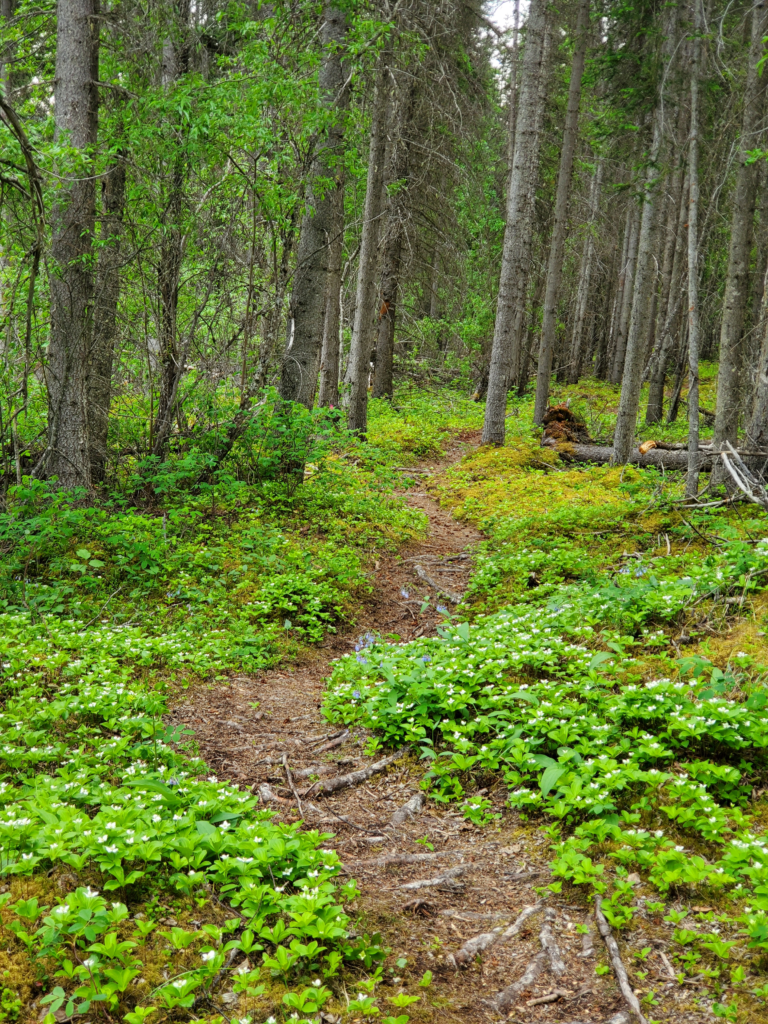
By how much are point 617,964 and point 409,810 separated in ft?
4.55

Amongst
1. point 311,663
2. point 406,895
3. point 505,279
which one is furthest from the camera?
point 505,279

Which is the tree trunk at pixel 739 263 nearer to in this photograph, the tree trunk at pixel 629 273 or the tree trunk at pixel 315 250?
the tree trunk at pixel 315 250

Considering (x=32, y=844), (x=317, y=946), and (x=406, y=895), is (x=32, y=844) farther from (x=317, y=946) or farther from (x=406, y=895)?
(x=406, y=895)

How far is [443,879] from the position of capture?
3.05 m

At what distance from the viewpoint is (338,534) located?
26.7 ft

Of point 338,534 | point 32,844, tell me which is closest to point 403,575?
point 338,534

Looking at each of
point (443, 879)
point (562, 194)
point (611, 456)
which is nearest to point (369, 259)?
point (562, 194)

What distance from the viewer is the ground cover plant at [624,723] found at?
2.61 metres

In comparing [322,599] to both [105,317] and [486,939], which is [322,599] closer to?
[486,939]

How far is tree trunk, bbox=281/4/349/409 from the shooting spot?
8703 millimetres

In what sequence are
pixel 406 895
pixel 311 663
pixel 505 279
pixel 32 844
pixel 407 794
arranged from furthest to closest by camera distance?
pixel 505 279 → pixel 311 663 → pixel 407 794 → pixel 406 895 → pixel 32 844

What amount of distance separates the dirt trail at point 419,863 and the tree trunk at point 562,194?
1107 centimetres

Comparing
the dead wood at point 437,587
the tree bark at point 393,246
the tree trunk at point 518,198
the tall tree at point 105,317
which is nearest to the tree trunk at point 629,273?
the tree bark at point 393,246

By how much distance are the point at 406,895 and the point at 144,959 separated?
44.6 inches
